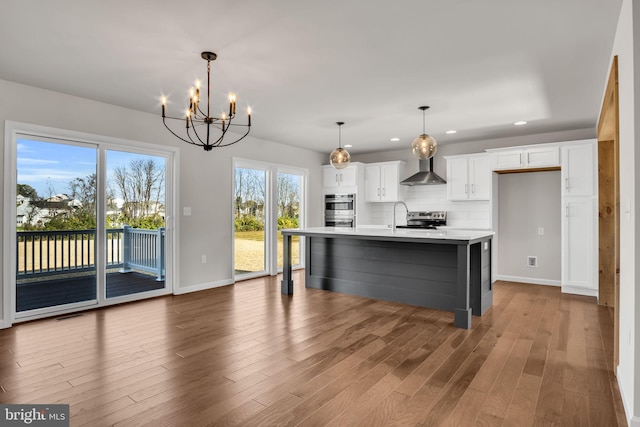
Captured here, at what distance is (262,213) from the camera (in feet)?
21.7

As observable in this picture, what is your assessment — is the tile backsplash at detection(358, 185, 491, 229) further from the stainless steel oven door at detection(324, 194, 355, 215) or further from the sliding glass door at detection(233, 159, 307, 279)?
the sliding glass door at detection(233, 159, 307, 279)

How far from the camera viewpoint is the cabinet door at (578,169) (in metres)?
5.08

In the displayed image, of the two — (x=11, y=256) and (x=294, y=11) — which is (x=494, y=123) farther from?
(x=11, y=256)

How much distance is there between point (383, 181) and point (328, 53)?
446cm

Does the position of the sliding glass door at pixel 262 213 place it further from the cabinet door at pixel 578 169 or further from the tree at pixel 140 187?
the cabinet door at pixel 578 169

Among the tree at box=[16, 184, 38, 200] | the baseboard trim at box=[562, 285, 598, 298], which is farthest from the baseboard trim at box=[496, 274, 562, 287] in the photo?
the tree at box=[16, 184, 38, 200]

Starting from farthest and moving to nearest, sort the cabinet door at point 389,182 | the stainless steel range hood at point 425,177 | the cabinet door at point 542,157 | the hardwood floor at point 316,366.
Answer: the cabinet door at point 389,182 → the stainless steel range hood at point 425,177 → the cabinet door at point 542,157 → the hardwood floor at point 316,366

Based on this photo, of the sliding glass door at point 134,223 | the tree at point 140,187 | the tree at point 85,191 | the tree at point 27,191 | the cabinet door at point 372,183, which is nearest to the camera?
the tree at point 27,191

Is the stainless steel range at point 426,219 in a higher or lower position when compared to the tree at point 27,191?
lower

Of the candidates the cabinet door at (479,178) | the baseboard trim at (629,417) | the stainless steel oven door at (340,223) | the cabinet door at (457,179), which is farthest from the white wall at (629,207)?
the stainless steel oven door at (340,223)

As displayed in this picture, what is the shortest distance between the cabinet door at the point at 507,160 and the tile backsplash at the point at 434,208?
66cm

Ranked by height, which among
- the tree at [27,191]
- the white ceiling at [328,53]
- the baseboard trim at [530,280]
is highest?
the white ceiling at [328,53]

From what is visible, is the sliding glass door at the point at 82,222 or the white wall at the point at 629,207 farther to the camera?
the sliding glass door at the point at 82,222

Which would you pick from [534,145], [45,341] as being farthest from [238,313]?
[534,145]
